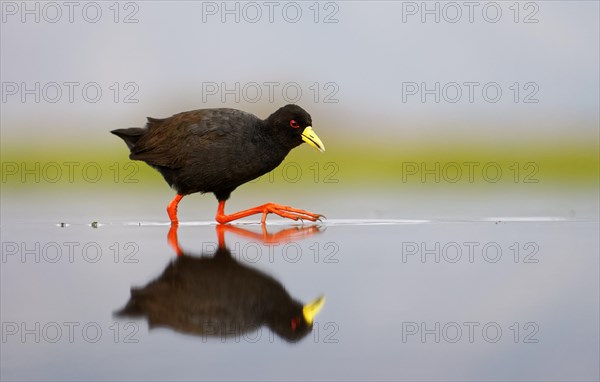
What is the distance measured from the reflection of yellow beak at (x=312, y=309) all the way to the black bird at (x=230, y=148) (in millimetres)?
4960

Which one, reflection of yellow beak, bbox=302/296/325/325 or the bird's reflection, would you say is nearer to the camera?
the bird's reflection

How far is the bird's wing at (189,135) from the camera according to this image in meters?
10.5

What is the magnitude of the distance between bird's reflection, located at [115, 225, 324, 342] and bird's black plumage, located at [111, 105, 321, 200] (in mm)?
3606

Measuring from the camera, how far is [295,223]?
10781mm

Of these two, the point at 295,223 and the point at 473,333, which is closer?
the point at 473,333

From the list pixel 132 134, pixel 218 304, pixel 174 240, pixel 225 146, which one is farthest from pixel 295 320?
pixel 132 134

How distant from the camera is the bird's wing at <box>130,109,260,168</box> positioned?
1047 cm

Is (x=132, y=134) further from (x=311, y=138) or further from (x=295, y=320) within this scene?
(x=295, y=320)

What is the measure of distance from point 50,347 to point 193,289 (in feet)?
4.30

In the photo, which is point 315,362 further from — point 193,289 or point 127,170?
point 127,170

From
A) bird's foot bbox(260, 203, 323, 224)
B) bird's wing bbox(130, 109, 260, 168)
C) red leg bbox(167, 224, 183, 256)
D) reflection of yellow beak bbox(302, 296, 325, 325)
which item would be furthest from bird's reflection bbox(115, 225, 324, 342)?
bird's wing bbox(130, 109, 260, 168)

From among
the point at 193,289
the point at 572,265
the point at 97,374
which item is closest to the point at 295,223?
the point at 572,265

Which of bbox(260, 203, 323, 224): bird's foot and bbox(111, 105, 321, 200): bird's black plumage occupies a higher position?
bbox(111, 105, 321, 200): bird's black plumage

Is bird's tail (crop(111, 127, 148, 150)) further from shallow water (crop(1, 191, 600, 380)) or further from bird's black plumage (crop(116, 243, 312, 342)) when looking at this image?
bird's black plumage (crop(116, 243, 312, 342))
